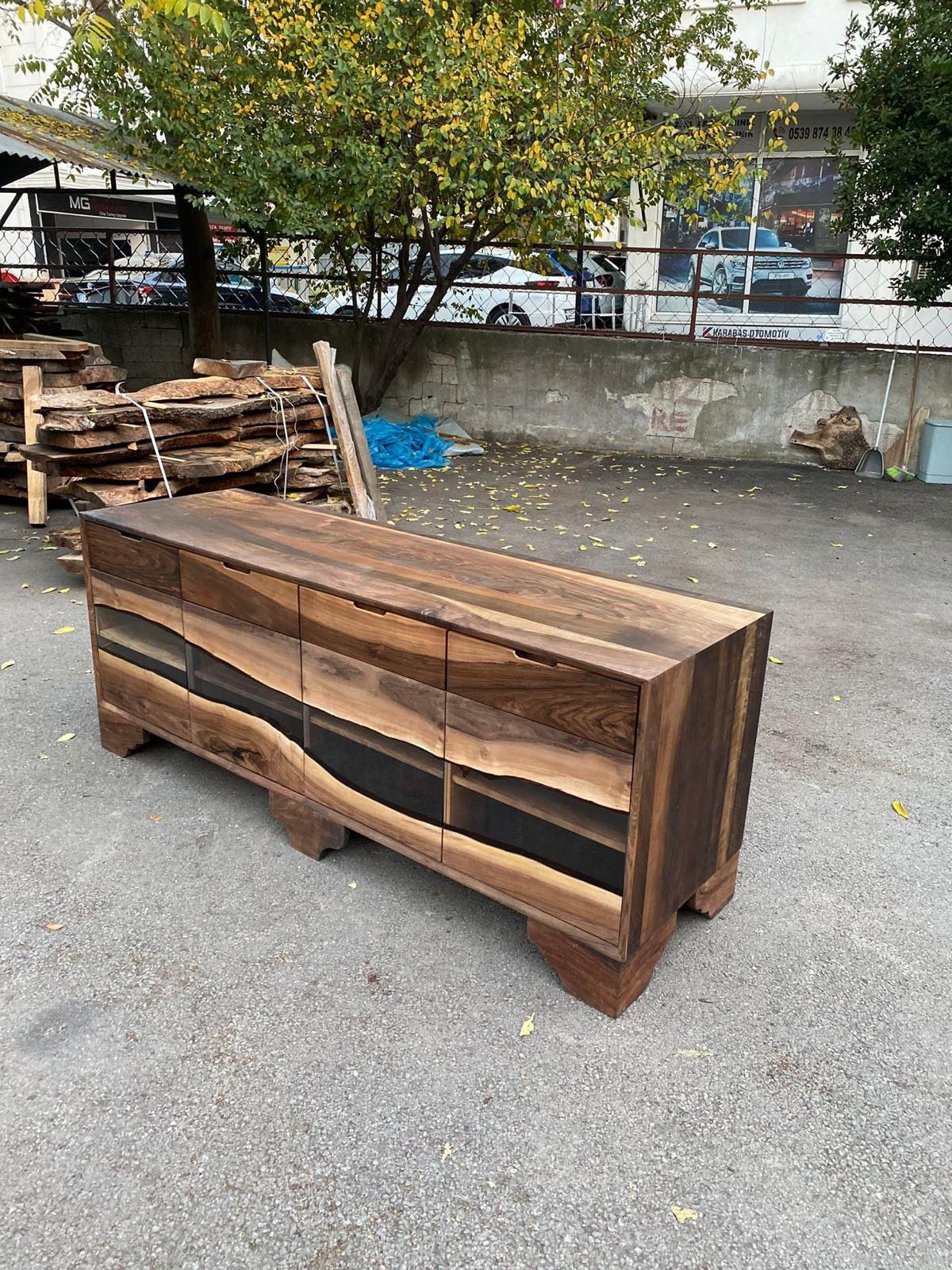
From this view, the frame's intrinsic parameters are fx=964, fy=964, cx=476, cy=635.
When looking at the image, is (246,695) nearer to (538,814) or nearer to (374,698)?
(374,698)

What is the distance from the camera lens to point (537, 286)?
1058 cm

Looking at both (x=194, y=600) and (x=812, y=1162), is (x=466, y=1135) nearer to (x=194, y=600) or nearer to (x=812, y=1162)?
(x=812, y=1162)

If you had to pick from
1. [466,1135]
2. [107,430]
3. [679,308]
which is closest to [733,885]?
[466,1135]

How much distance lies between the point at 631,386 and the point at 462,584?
7.89 meters

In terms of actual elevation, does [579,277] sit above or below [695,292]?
above

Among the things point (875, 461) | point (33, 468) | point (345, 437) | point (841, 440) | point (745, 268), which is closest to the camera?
point (345, 437)

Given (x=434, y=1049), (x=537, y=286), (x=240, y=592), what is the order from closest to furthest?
1. (x=434, y=1049)
2. (x=240, y=592)
3. (x=537, y=286)

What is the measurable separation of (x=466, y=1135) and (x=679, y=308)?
1286cm

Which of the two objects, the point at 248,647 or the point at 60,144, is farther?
the point at 60,144

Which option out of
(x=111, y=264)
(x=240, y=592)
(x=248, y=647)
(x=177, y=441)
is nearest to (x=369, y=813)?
(x=248, y=647)

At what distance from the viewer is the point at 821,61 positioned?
12969 millimetres

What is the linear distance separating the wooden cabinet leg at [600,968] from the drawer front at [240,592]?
3.71 ft

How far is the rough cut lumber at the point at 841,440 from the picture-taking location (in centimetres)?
948

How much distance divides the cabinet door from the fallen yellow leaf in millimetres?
568
